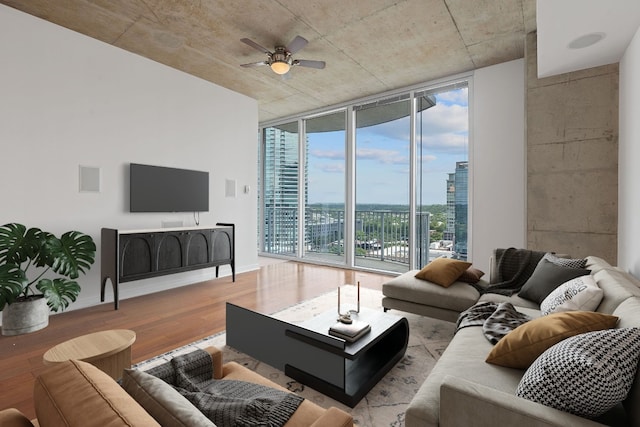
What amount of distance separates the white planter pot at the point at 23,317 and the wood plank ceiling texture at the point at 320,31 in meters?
2.77

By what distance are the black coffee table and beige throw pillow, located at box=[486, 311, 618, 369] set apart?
757 mm

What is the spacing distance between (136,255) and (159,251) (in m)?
0.27

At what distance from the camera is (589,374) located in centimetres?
100

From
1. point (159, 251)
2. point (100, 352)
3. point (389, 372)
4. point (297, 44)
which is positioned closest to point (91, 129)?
point (159, 251)

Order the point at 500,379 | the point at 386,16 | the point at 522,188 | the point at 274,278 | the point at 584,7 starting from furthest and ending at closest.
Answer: the point at 274,278 < the point at 522,188 < the point at 386,16 < the point at 584,7 < the point at 500,379

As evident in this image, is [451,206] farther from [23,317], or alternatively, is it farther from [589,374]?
[23,317]

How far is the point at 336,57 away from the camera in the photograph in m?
4.04

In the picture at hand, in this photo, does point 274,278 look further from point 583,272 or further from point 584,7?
point 584,7

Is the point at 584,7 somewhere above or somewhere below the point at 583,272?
above

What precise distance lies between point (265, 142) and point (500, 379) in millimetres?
6550

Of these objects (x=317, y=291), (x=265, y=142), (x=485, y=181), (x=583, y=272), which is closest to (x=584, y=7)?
(x=583, y=272)

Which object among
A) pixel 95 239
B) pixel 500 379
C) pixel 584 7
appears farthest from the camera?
pixel 95 239

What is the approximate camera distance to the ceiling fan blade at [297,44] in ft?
10.5

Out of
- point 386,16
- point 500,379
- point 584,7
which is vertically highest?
point 386,16
